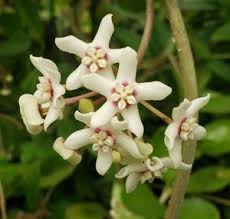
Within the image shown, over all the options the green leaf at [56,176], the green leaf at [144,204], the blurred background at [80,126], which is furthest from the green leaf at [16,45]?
the green leaf at [144,204]

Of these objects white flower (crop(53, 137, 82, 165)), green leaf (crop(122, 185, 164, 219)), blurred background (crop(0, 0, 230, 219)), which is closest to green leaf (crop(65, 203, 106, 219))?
blurred background (crop(0, 0, 230, 219))

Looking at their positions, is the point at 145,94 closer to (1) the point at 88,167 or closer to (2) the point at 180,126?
(2) the point at 180,126

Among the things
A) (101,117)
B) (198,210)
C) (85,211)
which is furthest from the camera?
(85,211)

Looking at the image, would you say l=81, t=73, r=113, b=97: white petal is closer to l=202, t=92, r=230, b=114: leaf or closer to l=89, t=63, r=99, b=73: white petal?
l=89, t=63, r=99, b=73: white petal

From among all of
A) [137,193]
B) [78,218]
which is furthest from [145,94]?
[78,218]

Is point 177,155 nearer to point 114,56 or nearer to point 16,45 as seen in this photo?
point 114,56

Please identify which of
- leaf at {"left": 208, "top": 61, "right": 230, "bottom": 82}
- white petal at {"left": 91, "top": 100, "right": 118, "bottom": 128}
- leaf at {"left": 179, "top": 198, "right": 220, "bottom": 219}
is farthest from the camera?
leaf at {"left": 208, "top": 61, "right": 230, "bottom": 82}

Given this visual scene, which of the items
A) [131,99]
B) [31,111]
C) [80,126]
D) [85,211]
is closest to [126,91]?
[131,99]

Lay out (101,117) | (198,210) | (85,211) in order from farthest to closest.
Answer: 1. (85,211)
2. (198,210)
3. (101,117)
